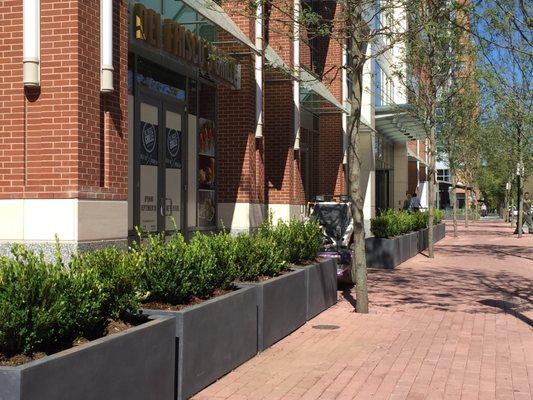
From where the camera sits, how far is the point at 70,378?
359 cm

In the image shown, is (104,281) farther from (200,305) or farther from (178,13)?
(178,13)

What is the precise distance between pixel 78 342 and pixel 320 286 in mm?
5472

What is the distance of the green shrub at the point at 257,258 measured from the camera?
712 cm

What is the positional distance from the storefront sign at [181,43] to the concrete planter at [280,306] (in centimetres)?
423

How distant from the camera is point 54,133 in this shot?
7.11 meters

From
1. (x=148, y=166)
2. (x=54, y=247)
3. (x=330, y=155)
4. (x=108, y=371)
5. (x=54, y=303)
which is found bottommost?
(x=108, y=371)

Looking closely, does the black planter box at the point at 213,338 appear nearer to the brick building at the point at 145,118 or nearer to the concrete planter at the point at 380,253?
the brick building at the point at 145,118

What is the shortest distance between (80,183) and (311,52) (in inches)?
617

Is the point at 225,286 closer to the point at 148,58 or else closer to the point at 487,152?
the point at 148,58

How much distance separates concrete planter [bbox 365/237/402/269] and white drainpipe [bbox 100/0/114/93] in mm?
9444

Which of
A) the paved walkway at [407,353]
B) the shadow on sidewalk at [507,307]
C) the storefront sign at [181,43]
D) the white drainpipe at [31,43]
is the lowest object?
the shadow on sidewalk at [507,307]

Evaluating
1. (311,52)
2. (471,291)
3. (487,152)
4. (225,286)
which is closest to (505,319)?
(471,291)

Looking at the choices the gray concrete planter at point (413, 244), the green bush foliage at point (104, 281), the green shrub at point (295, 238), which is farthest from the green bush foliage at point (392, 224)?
the green bush foliage at point (104, 281)

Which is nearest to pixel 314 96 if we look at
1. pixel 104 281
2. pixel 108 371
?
pixel 104 281
